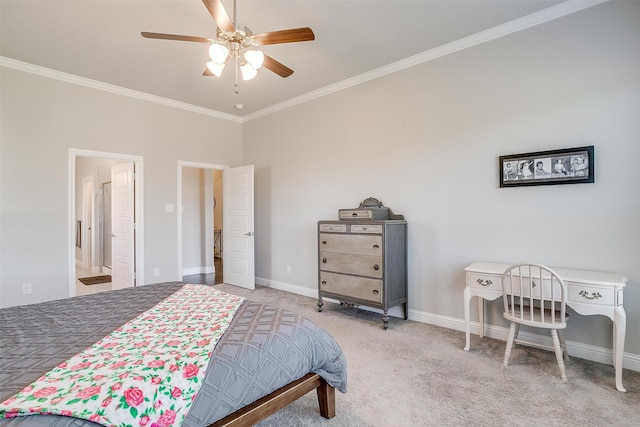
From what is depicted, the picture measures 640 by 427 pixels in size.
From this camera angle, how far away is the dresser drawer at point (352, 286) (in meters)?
3.38

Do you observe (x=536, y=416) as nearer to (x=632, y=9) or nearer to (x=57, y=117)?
(x=632, y=9)

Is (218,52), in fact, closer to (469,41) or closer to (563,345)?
(469,41)

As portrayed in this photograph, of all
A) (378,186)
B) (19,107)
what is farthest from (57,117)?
(378,186)

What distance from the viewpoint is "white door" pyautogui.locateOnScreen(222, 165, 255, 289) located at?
199 inches

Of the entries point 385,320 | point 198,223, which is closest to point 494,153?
point 385,320

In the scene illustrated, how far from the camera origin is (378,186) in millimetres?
3889

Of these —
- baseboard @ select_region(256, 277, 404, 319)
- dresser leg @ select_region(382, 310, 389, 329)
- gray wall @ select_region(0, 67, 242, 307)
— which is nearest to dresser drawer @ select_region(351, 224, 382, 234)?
dresser leg @ select_region(382, 310, 389, 329)

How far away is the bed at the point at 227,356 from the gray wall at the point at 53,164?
85.4 inches

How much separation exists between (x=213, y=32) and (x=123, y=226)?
3.23 metres

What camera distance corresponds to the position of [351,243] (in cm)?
360

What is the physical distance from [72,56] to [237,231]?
9.84 ft

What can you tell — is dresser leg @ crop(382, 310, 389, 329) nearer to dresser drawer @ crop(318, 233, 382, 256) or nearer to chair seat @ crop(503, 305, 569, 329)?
dresser drawer @ crop(318, 233, 382, 256)

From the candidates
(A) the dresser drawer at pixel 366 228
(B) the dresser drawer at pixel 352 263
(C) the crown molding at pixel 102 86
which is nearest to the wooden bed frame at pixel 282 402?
(B) the dresser drawer at pixel 352 263

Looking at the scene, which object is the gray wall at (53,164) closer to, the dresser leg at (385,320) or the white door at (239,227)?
the white door at (239,227)
